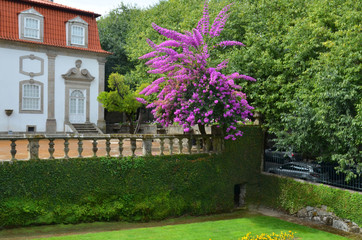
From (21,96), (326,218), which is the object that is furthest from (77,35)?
(326,218)

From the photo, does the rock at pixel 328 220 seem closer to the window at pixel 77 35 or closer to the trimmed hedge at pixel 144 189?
the trimmed hedge at pixel 144 189

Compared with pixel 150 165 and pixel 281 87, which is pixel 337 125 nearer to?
pixel 281 87

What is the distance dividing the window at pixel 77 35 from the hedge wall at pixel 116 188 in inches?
598

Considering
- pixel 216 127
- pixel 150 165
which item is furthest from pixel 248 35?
pixel 150 165

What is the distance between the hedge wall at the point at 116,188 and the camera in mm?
10812

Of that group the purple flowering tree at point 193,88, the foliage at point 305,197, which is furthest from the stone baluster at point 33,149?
the foliage at point 305,197

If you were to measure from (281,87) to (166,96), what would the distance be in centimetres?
620

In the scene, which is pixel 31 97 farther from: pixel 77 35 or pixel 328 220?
pixel 328 220

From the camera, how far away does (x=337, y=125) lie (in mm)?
13031

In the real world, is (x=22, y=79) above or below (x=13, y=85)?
above

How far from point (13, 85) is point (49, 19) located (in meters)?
5.28

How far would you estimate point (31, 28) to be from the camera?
2311 centimetres

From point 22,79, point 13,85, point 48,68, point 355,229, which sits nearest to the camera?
point 355,229

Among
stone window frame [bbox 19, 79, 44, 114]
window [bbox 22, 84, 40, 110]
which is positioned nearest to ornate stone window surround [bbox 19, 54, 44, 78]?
stone window frame [bbox 19, 79, 44, 114]
